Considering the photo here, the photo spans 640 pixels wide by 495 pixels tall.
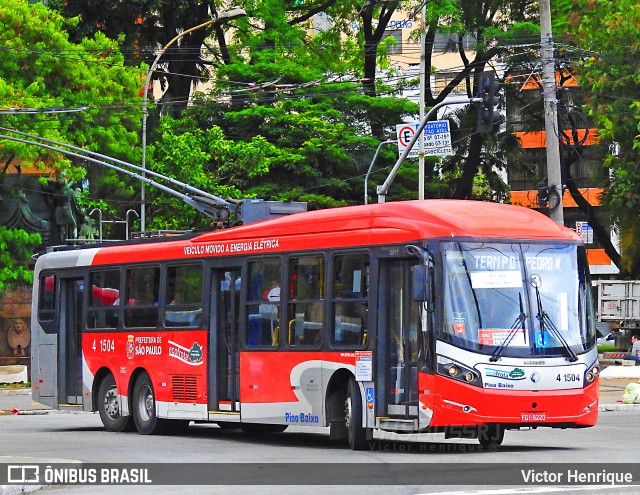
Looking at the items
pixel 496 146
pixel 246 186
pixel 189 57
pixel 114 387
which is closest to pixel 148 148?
pixel 246 186

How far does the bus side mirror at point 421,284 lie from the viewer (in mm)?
16672

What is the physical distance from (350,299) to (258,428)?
199 inches

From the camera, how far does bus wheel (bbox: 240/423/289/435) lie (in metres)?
22.0

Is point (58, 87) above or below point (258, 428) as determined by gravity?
above

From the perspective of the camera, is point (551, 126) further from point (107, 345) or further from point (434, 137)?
point (107, 345)

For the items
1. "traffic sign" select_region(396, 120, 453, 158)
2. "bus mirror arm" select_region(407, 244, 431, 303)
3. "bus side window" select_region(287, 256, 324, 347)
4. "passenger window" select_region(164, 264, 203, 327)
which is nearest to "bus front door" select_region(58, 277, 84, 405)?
"passenger window" select_region(164, 264, 203, 327)

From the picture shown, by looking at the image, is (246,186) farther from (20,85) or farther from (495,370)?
(495,370)

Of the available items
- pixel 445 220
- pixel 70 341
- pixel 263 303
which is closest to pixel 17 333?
pixel 70 341

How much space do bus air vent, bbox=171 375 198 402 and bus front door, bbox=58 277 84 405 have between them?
3.35m

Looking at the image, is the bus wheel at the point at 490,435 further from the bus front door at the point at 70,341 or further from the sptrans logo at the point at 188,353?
Answer: the bus front door at the point at 70,341

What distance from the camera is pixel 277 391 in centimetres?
1919

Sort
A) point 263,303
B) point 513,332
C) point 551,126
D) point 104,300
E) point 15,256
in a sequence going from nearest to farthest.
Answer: point 513,332 < point 263,303 < point 104,300 < point 551,126 < point 15,256

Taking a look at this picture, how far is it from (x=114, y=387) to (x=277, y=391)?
5.18 m

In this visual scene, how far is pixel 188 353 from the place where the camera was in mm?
21266
